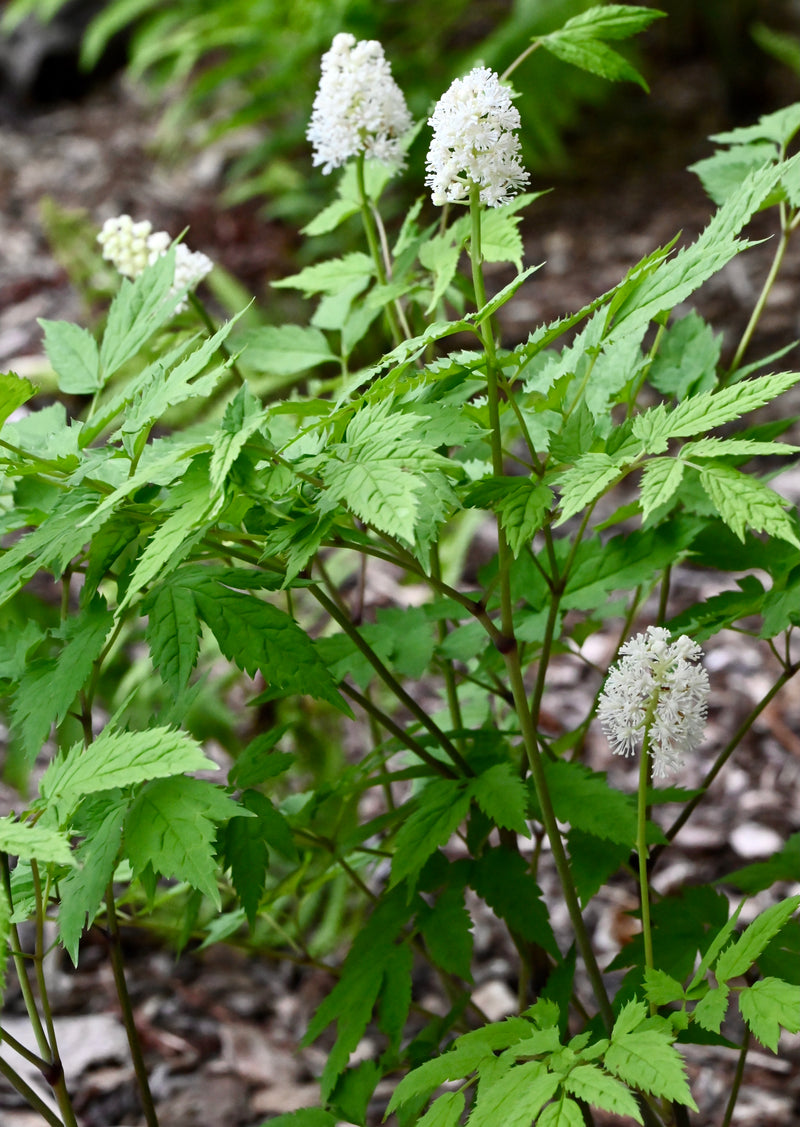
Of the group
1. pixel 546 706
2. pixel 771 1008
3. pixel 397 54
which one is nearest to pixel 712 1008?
pixel 771 1008

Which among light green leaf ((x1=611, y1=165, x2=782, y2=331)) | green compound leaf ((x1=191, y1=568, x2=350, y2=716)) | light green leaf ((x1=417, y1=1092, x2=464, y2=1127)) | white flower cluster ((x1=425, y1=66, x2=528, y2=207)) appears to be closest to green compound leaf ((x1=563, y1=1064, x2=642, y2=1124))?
light green leaf ((x1=417, y1=1092, x2=464, y2=1127))

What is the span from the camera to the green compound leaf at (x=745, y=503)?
0.76 metres

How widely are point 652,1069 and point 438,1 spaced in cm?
455

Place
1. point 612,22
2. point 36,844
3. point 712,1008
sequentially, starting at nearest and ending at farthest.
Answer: point 36,844, point 712,1008, point 612,22

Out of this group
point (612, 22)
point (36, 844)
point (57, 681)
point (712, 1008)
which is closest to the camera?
point (36, 844)

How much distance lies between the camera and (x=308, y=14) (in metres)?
4.07

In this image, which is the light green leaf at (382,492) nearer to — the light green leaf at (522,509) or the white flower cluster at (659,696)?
the light green leaf at (522,509)

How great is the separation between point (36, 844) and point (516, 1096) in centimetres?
42

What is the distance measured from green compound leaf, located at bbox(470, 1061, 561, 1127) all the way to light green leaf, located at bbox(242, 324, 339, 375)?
2.84ft

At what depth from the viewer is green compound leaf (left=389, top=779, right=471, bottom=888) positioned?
104 centimetres

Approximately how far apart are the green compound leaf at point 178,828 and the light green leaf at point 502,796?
282 millimetres

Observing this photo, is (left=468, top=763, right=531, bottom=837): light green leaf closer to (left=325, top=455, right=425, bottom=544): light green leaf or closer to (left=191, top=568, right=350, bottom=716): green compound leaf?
(left=191, top=568, right=350, bottom=716): green compound leaf

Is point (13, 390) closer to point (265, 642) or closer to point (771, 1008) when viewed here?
point (265, 642)

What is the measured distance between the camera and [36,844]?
73 centimetres
